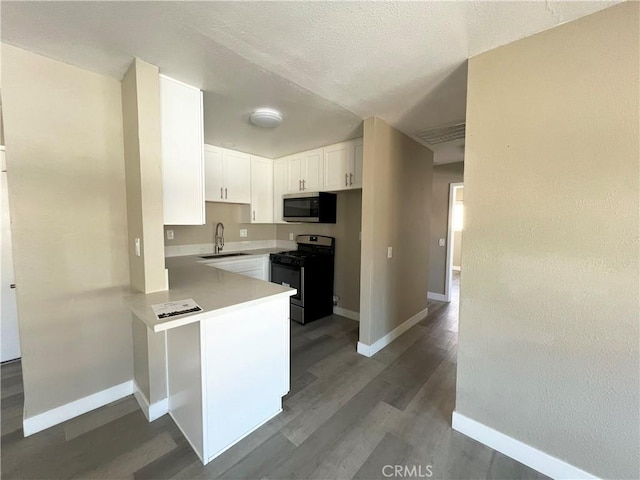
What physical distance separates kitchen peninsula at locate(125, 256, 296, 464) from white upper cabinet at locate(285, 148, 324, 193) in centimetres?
196

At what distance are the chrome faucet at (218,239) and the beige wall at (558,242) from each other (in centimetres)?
324

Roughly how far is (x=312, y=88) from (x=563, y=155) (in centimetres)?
Result: 161

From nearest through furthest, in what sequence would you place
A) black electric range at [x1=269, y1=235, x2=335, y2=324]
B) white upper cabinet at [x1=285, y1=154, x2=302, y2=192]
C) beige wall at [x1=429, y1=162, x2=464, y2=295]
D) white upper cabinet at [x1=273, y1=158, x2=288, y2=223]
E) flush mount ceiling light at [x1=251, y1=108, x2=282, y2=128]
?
flush mount ceiling light at [x1=251, y1=108, x2=282, y2=128], black electric range at [x1=269, y1=235, x2=335, y2=324], white upper cabinet at [x1=285, y1=154, x2=302, y2=192], white upper cabinet at [x1=273, y1=158, x2=288, y2=223], beige wall at [x1=429, y1=162, x2=464, y2=295]

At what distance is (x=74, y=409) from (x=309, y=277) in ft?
7.78

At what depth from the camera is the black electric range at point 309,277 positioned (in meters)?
3.38

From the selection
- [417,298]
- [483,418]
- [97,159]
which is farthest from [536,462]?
[97,159]

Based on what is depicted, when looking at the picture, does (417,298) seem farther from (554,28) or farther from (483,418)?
(554,28)

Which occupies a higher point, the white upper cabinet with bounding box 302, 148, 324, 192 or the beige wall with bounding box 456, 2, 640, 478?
the white upper cabinet with bounding box 302, 148, 324, 192

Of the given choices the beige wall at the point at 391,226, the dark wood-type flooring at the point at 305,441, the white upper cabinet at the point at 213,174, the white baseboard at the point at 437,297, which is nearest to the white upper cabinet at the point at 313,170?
the beige wall at the point at 391,226

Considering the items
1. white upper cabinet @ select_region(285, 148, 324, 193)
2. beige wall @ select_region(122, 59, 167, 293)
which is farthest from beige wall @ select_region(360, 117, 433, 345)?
beige wall @ select_region(122, 59, 167, 293)

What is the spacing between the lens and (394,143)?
276cm

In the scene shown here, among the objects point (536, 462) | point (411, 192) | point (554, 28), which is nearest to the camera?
point (554, 28)

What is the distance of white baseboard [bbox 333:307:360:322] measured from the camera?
3.59m

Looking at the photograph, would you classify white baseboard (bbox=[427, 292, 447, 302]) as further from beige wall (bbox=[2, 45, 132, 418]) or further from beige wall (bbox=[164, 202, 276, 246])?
beige wall (bbox=[2, 45, 132, 418])
